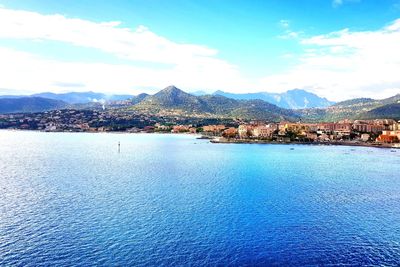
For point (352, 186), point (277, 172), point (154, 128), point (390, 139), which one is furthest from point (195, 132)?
point (352, 186)

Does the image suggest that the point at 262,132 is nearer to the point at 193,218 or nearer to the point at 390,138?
the point at 390,138

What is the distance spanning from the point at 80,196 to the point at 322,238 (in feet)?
62.6

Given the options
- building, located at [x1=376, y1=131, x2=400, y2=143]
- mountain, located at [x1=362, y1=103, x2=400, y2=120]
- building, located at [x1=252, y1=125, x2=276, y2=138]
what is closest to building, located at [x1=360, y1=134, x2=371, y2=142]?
building, located at [x1=376, y1=131, x2=400, y2=143]

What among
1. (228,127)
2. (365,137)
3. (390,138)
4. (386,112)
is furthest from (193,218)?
(386,112)

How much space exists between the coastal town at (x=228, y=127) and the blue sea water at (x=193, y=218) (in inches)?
2527

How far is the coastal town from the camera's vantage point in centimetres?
10738

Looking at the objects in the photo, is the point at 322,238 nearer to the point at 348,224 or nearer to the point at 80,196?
the point at 348,224

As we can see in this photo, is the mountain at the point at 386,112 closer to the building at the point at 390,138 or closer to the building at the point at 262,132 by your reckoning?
the building at the point at 390,138

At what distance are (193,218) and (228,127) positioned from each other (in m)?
119

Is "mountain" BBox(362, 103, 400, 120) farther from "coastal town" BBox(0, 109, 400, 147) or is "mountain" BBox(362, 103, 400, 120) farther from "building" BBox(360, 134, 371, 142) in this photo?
"building" BBox(360, 134, 371, 142)

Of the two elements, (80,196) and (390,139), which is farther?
(390,139)

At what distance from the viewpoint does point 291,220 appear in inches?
960

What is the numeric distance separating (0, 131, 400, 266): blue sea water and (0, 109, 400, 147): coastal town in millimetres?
64190

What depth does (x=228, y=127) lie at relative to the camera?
5591 inches
